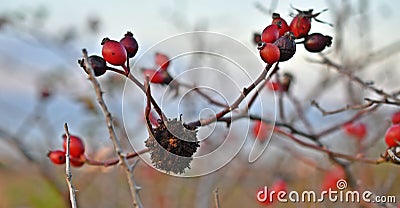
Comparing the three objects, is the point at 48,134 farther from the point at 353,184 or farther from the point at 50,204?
the point at 353,184

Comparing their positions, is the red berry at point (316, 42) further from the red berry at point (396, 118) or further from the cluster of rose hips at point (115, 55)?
the red berry at point (396, 118)

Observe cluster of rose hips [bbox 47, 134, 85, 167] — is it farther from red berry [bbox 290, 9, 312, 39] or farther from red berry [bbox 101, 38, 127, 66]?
red berry [bbox 290, 9, 312, 39]

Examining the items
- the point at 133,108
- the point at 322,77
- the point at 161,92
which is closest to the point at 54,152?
the point at 161,92

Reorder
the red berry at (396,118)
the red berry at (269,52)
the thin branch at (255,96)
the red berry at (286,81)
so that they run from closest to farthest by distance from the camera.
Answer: the red berry at (269,52) → the thin branch at (255,96) → the red berry at (396,118) → the red berry at (286,81)

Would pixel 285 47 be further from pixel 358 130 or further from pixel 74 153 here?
pixel 358 130

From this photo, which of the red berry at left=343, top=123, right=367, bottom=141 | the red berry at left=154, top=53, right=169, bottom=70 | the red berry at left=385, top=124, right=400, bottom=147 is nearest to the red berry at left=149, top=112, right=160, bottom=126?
the red berry at left=154, top=53, right=169, bottom=70

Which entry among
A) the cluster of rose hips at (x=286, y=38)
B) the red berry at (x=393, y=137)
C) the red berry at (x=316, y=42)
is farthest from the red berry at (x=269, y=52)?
the red berry at (x=393, y=137)
